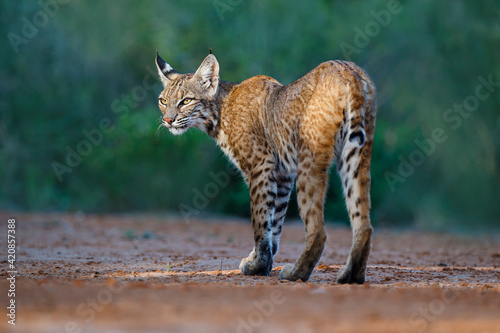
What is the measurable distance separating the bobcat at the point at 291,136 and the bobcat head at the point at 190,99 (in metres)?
0.01

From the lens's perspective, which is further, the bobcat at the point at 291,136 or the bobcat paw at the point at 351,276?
the bobcat at the point at 291,136

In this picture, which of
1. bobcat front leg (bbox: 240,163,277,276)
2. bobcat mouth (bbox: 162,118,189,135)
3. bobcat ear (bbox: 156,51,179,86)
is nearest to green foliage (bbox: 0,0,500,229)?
bobcat ear (bbox: 156,51,179,86)

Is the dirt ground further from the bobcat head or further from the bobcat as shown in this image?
the bobcat head

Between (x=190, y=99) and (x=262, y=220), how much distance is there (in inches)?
70.1

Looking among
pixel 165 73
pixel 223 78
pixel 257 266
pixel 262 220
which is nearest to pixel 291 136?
pixel 262 220

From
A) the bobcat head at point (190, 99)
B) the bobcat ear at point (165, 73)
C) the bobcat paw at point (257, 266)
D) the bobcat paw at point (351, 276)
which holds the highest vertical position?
the bobcat ear at point (165, 73)

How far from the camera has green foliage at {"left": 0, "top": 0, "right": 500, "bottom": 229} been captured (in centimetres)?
1500

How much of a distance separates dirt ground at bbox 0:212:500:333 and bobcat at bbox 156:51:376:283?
16.0 inches

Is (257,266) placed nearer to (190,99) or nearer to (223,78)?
(190,99)

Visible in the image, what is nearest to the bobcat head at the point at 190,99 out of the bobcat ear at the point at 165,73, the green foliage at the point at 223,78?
the bobcat ear at the point at 165,73

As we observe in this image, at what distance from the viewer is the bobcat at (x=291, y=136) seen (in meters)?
5.87

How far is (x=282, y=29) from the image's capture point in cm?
1667

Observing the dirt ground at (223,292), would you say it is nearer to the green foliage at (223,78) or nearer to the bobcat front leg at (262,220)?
the bobcat front leg at (262,220)

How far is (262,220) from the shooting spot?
6.81m
